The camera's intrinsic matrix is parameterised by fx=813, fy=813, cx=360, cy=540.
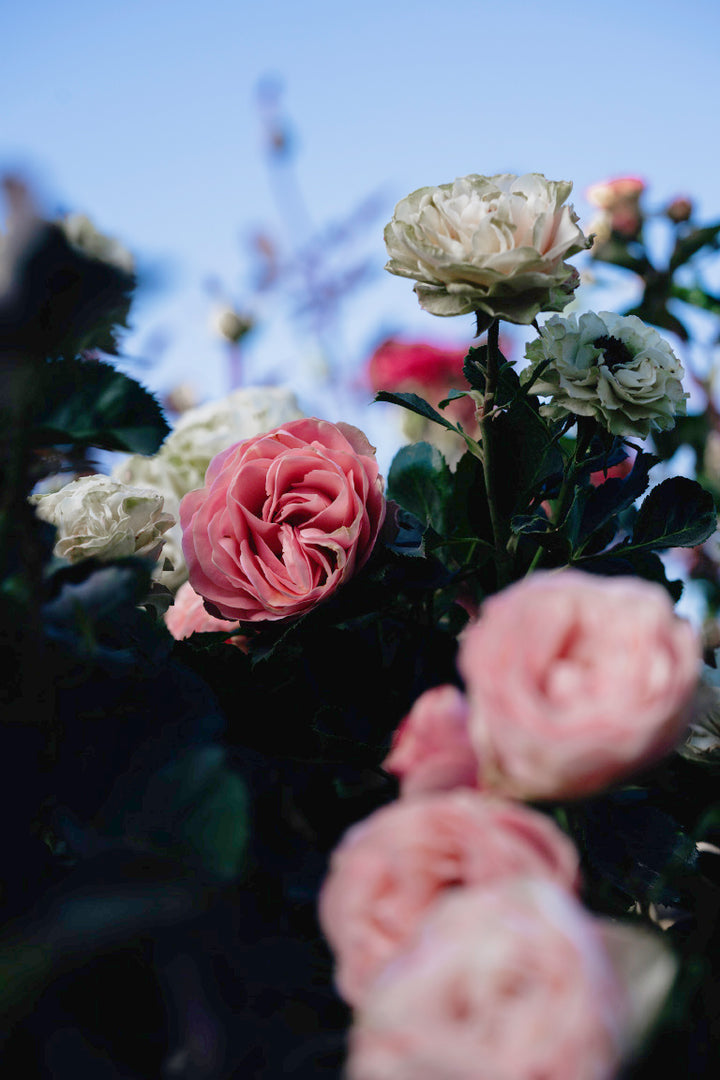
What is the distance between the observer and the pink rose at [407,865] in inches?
8.7

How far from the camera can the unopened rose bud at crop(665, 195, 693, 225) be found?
1.62 metres

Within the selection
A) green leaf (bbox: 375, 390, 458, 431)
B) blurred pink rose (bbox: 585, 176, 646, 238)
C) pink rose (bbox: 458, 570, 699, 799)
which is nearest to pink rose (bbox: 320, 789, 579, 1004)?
pink rose (bbox: 458, 570, 699, 799)

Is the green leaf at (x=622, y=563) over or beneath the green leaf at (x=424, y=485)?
beneath

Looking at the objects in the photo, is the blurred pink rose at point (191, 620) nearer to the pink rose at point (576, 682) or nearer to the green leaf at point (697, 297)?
the pink rose at point (576, 682)

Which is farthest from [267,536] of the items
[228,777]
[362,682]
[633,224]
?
[633,224]

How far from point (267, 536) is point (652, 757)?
0.29 metres

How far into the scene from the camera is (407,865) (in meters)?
0.22

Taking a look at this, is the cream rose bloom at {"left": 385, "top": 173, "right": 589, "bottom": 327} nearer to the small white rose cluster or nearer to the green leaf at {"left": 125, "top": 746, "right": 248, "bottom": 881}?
the small white rose cluster

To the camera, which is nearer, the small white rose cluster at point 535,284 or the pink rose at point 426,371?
the small white rose cluster at point 535,284

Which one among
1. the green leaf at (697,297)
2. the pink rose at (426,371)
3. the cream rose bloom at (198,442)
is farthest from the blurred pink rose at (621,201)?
the cream rose bloom at (198,442)

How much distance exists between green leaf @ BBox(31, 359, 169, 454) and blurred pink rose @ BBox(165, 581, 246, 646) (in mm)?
192

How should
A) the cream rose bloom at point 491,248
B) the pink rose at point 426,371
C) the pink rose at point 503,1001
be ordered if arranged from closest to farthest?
the pink rose at point 503,1001 → the cream rose bloom at point 491,248 → the pink rose at point 426,371

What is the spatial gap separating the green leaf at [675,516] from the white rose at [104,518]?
1.01 feet

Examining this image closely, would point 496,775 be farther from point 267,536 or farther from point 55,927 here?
point 267,536
